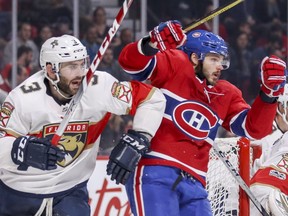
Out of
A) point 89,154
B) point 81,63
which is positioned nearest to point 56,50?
point 81,63

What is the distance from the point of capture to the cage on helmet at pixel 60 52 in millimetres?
4855

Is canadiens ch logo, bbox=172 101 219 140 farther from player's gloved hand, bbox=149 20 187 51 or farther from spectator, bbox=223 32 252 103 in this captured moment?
spectator, bbox=223 32 252 103

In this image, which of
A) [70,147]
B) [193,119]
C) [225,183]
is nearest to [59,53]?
[70,147]

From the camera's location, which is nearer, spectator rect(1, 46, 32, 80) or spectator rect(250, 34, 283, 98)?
spectator rect(1, 46, 32, 80)

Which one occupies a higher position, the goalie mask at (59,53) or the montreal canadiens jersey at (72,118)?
the goalie mask at (59,53)

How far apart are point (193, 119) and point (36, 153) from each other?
0.78 metres

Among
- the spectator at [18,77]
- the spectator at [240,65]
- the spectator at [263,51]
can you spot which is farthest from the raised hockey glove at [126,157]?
the spectator at [263,51]

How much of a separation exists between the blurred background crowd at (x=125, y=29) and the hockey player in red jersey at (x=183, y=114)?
9.56 feet

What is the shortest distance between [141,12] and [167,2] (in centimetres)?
29

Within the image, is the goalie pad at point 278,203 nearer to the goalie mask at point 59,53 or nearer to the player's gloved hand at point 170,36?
the player's gloved hand at point 170,36

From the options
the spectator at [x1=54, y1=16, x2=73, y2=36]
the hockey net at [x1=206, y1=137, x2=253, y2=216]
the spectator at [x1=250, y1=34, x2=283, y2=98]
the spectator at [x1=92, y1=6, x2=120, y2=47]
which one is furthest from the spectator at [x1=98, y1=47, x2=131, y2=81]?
the hockey net at [x1=206, y1=137, x2=253, y2=216]

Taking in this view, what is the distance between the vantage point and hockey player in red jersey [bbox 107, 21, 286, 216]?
A: 4.96m

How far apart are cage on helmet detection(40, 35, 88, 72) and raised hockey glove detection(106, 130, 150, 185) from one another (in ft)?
1.35

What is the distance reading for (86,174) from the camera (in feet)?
16.3
